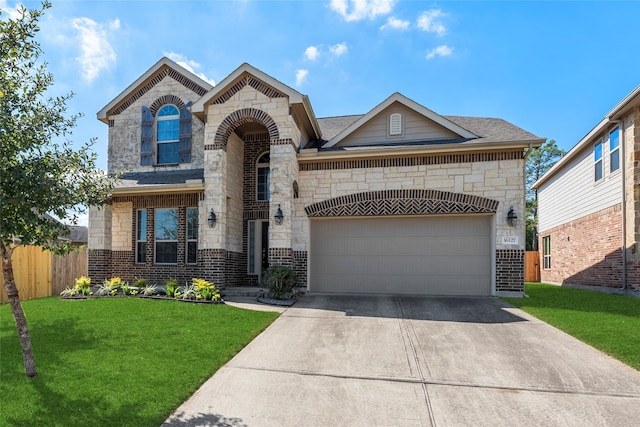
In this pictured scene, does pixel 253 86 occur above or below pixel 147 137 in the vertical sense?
above

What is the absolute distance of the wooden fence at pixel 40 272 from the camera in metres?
11.1

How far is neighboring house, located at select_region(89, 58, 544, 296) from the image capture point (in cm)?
1041

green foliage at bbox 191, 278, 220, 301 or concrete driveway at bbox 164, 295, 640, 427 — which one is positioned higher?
green foliage at bbox 191, 278, 220, 301

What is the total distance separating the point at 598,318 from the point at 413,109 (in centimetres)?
720

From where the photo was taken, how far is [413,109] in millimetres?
11484

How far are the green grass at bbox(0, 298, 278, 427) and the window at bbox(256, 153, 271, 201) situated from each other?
505 centimetres

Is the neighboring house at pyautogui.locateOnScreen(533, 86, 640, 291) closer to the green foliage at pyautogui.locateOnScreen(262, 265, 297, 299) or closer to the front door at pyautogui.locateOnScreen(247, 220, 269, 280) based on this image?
the green foliage at pyautogui.locateOnScreen(262, 265, 297, 299)

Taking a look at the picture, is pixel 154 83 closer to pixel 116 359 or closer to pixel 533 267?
pixel 116 359

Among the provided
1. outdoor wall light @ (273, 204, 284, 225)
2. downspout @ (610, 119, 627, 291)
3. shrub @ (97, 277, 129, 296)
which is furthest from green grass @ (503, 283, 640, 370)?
shrub @ (97, 277, 129, 296)

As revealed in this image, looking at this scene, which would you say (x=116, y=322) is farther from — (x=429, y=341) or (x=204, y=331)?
(x=429, y=341)

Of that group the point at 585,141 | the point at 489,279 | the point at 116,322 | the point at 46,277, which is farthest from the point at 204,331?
the point at 585,141

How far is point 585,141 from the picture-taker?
13.9m

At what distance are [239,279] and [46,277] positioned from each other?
6.26m

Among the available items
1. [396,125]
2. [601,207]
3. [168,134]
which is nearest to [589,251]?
[601,207]
